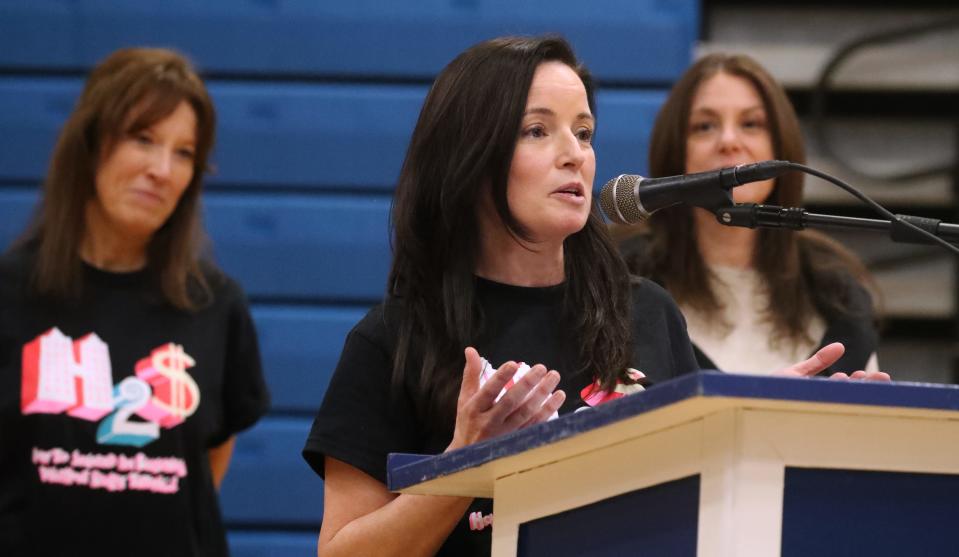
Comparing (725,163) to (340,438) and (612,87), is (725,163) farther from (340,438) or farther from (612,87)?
(340,438)

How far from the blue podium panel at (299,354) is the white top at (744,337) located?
45.7 inches

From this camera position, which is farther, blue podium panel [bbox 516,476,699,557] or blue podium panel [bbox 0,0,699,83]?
blue podium panel [bbox 0,0,699,83]

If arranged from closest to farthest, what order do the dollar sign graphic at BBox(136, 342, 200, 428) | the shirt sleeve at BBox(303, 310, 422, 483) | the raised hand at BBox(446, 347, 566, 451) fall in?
the raised hand at BBox(446, 347, 566, 451) → the shirt sleeve at BBox(303, 310, 422, 483) → the dollar sign graphic at BBox(136, 342, 200, 428)

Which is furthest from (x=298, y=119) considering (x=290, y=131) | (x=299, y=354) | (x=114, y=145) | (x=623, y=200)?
(x=623, y=200)

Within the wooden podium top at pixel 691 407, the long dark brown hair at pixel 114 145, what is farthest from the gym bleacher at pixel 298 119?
the wooden podium top at pixel 691 407

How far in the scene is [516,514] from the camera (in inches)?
51.5

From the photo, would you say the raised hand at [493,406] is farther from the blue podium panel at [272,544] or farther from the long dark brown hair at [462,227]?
the blue podium panel at [272,544]

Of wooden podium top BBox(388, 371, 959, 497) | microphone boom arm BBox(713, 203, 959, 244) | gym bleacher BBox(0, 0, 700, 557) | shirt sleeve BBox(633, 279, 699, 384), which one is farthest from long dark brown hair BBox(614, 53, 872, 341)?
wooden podium top BBox(388, 371, 959, 497)

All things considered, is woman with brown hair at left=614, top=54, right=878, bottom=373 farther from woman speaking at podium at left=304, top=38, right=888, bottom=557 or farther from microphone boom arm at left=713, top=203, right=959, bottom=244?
microphone boom arm at left=713, top=203, right=959, bottom=244

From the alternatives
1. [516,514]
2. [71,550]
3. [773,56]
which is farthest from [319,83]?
[516,514]

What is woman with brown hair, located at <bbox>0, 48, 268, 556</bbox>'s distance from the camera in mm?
2447

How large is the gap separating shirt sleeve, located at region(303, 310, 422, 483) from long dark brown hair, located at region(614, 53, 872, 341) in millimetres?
868

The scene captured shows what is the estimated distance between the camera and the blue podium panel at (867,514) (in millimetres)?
1083

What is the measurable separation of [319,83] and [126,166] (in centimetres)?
89
